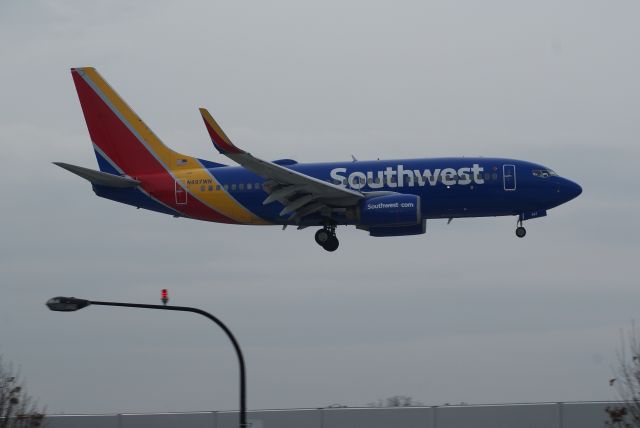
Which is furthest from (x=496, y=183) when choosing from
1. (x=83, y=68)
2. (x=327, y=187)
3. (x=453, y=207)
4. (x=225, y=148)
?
(x=83, y=68)

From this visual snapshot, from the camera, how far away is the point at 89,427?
Answer: 45531 millimetres

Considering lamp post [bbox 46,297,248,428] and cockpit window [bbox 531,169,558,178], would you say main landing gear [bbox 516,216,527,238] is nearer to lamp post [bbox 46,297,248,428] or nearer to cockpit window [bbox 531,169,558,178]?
cockpit window [bbox 531,169,558,178]

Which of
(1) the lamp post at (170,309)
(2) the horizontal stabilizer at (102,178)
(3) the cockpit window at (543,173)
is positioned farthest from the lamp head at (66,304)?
(3) the cockpit window at (543,173)

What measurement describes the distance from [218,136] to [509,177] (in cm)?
1442

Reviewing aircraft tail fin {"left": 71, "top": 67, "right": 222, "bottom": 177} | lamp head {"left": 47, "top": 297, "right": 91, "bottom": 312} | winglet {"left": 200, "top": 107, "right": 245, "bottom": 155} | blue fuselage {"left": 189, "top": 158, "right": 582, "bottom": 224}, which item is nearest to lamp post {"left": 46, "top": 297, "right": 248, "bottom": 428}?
lamp head {"left": 47, "top": 297, "right": 91, "bottom": 312}

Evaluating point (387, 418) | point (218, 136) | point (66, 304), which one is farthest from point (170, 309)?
point (218, 136)

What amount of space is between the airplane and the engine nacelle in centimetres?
5

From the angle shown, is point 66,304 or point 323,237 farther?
point 323,237

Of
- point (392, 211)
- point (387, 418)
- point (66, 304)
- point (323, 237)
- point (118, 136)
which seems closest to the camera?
point (66, 304)

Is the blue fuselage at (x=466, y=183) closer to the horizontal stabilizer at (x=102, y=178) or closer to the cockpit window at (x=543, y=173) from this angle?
the cockpit window at (x=543, y=173)

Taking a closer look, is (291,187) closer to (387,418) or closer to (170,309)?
(387,418)

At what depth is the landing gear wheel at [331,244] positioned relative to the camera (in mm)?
58906

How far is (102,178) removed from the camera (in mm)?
60531

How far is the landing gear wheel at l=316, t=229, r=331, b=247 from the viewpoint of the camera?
58.8 m
